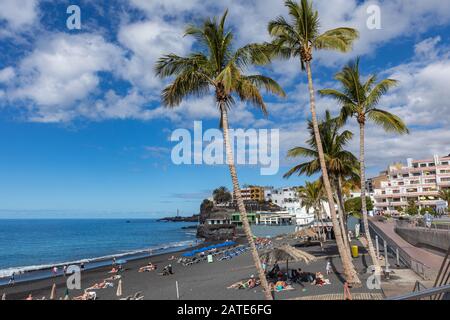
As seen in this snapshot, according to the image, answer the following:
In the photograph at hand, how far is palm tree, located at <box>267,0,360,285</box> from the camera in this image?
55.1ft

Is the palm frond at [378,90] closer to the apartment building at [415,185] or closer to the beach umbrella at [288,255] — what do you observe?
the beach umbrella at [288,255]

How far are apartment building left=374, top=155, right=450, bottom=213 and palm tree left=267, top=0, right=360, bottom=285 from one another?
88.7 meters

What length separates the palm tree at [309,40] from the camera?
1680 cm

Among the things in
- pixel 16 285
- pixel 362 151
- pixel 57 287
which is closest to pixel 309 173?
pixel 362 151

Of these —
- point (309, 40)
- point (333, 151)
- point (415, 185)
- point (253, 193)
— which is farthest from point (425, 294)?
point (253, 193)

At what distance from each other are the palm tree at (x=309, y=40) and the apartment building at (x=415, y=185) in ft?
291

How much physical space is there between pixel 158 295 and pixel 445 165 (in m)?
101

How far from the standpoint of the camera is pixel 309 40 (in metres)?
17.3

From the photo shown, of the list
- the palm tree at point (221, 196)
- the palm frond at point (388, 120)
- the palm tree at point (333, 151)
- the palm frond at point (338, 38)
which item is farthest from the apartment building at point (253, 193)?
the palm frond at point (338, 38)

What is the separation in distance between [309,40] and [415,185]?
97.4 meters

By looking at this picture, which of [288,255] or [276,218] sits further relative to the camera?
[276,218]

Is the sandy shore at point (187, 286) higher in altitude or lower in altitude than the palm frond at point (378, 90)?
lower

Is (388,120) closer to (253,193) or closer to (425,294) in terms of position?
(425,294)
